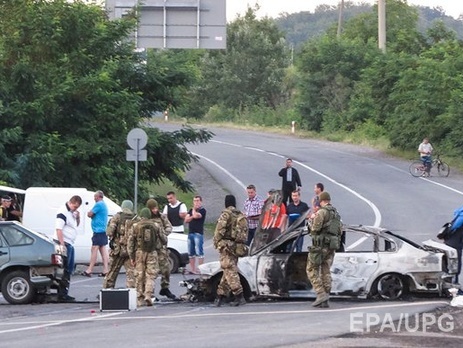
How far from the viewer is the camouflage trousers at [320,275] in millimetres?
17531

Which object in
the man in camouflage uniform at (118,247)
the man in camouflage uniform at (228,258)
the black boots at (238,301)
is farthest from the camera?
the man in camouflage uniform at (118,247)

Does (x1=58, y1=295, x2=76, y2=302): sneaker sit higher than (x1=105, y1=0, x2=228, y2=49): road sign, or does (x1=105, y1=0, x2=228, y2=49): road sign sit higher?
(x1=105, y1=0, x2=228, y2=49): road sign

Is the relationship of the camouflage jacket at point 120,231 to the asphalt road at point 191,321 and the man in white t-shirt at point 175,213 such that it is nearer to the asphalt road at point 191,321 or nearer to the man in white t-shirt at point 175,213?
the asphalt road at point 191,321

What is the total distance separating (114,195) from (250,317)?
17.3 metres

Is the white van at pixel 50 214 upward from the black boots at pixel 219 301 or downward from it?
upward

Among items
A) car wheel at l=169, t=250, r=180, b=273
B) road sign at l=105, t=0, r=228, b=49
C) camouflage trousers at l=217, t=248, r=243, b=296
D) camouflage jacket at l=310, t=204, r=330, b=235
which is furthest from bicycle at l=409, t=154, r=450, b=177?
camouflage jacket at l=310, t=204, r=330, b=235

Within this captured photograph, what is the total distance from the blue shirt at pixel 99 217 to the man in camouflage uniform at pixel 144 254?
206 inches

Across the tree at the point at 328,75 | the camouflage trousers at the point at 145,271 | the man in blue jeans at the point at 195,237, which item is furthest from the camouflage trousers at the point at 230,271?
the tree at the point at 328,75

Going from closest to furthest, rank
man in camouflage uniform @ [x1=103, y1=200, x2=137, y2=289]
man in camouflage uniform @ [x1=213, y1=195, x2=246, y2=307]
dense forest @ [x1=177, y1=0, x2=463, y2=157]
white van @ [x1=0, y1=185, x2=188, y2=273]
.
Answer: man in camouflage uniform @ [x1=213, y1=195, x2=246, y2=307]
man in camouflage uniform @ [x1=103, y1=200, x2=137, y2=289]
white van @ [x1=0, y1=185, x2=188, y2=273]
dense forest @ [x1=177, y1=0, x2=463, y2=157]

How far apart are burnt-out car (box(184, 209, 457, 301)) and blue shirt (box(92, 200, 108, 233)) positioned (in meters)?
5.66

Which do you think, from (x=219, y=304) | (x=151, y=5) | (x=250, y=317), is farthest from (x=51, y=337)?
(x=151, y=5)

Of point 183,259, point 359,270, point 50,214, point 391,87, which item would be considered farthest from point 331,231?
point 391,87

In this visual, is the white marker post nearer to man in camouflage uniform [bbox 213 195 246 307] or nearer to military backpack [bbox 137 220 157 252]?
military backpack [bbox 137 220 157 252]

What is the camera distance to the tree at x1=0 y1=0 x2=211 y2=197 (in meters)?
32.9
